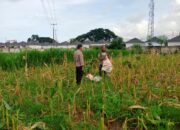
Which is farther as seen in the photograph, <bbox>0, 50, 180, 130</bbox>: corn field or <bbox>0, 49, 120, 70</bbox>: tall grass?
<bbox>0, 49, 120, 70</bbox>: tall grass

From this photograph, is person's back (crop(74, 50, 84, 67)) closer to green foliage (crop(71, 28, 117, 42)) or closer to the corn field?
the corn field

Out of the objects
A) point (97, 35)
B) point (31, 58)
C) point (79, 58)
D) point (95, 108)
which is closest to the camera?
point (95, 108)

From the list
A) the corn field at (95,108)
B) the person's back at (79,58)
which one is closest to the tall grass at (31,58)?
the person's back at (79,58)

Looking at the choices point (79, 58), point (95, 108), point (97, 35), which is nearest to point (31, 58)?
point (79, 58)

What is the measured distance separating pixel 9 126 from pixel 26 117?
83cm

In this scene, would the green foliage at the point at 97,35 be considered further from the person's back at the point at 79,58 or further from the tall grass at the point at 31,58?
the person's back at the point at 79,58

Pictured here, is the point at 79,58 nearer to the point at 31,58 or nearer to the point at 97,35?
the point at 31,58

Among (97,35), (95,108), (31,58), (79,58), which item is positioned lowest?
(95,108)

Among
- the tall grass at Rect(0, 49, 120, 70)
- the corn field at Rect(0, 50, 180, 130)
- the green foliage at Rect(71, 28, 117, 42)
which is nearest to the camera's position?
the corn field at Rect(0, 50, 180, 130)

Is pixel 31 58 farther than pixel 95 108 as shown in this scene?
Yes

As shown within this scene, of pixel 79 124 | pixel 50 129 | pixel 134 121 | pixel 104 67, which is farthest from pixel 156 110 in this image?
pixel 104 67

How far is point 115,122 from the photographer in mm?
5660

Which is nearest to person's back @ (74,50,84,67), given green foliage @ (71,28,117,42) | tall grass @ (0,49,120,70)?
tall grass @ (0,49,120,70)

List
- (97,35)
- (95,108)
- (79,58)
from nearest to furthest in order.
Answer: (95,108), (79,58), (97,35)
